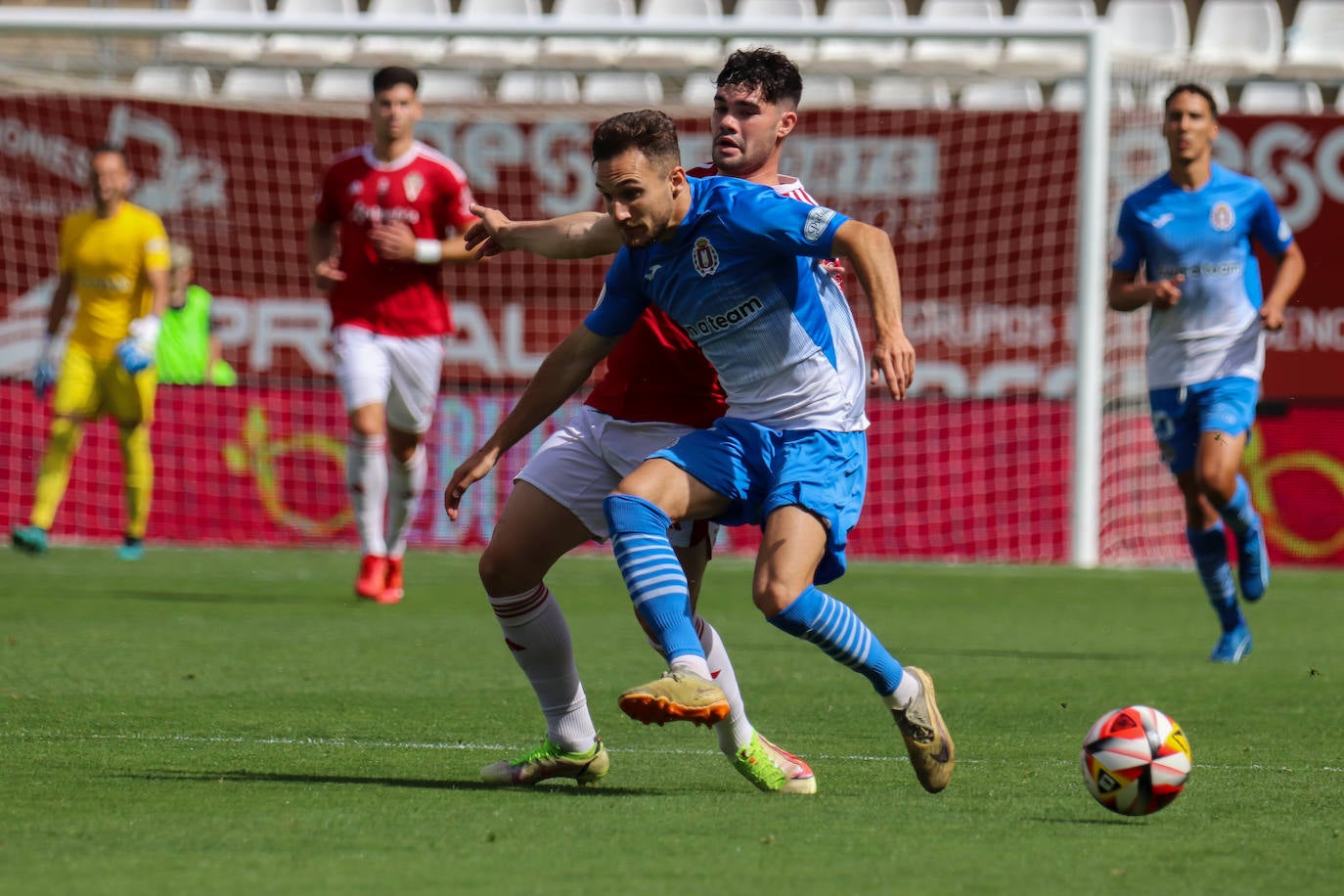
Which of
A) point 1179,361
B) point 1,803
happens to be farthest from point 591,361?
point 1179,361

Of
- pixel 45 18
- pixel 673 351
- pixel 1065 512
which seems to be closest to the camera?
pixel 673 351

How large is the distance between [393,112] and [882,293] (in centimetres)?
572

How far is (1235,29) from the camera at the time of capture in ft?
59.4

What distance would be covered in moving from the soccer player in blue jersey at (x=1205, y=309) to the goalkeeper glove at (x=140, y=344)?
5710mm

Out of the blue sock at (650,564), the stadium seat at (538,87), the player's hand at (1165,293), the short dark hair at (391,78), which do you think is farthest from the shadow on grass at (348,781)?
the stadium seat at (538,87)

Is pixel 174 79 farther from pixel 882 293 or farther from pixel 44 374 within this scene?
pixel 882 293

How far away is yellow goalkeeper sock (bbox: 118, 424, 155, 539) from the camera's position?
11898mm

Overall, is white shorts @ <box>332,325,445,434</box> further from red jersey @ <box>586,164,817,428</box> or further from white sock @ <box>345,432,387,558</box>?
red jersey @ <box>586,164,817,428</box>

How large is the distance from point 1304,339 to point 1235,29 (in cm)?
496

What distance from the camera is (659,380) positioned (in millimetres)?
5191

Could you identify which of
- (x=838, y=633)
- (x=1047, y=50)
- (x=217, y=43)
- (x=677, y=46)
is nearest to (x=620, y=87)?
(x=677, y=46)

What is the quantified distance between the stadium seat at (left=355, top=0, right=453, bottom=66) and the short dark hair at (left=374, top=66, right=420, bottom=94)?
693cm

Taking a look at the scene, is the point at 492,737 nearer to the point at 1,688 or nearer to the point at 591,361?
the point at 591,361

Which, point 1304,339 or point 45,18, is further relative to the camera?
point 1304,339
